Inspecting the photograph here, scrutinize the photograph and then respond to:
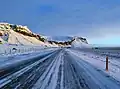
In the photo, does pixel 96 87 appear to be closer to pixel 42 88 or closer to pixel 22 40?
pixel 42 88

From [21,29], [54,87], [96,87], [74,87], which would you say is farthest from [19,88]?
[21,29]

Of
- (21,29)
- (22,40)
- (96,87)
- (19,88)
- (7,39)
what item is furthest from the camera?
(21,29)

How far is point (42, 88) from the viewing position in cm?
902

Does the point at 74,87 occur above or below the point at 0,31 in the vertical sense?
below

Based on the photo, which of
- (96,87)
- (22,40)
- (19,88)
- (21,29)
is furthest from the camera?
(21,29)

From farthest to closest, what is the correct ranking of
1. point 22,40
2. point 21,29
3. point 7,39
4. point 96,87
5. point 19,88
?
point 21,29 < point 22,40 < point 7,39 < point 96,87 < point 19,88

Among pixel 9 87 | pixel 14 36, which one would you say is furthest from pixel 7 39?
pixel 9 87

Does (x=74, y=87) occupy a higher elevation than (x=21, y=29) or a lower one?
lower

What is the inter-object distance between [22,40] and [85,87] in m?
152

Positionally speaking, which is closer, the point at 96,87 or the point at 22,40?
the point at 96,87

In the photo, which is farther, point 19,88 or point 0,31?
point 0,31

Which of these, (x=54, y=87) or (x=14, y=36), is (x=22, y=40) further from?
(x=54, y=87)

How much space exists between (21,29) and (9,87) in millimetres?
192988

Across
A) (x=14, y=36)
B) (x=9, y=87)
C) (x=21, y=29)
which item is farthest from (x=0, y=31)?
(x=9, y=87)
